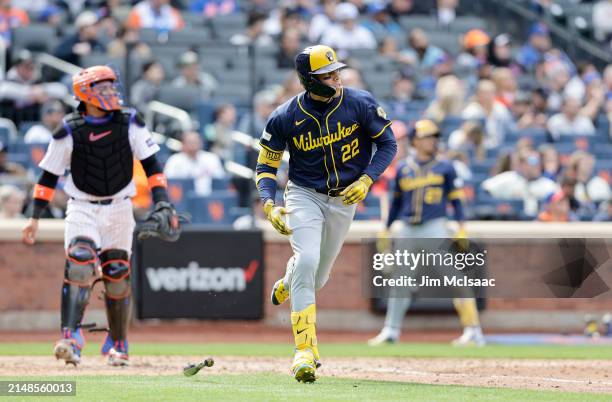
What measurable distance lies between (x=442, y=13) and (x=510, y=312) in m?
7.23

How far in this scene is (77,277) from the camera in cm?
939

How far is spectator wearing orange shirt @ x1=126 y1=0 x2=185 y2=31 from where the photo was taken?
1786 centimetres

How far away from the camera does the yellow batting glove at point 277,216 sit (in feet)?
27.4

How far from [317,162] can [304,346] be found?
1242mm

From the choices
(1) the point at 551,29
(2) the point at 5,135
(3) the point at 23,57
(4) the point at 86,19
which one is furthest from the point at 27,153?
(1) the point at 551,29

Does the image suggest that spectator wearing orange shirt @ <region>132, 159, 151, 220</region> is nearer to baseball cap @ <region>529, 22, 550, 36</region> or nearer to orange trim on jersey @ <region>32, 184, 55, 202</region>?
orange trim on jersey @ <region>32, 184, 55, 202</region>

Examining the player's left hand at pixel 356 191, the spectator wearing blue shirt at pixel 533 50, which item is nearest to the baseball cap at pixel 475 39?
the spectator wearing blue shirt at pixel 533 50

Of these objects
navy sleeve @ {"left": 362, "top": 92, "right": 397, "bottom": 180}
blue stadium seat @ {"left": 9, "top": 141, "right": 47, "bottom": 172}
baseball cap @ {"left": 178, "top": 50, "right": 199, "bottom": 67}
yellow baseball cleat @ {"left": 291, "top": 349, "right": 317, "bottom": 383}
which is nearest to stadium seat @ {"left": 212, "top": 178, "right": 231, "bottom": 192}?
baseball cap @ {"left": 178, "top": 50, "right": 199, "bottom": 67}

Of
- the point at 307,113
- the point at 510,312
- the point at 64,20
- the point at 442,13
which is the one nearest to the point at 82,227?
the point at 307,113

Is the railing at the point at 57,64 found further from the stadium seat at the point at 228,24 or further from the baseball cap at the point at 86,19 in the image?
the stadium seat at the point at 228,24

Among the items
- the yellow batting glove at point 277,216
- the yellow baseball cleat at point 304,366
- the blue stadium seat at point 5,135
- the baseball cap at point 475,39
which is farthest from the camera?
the baseball cap at point 475,39

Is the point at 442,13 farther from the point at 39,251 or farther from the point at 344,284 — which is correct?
the point at 39,251

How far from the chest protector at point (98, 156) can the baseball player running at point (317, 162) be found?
139 cm

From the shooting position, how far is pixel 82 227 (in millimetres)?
9484
